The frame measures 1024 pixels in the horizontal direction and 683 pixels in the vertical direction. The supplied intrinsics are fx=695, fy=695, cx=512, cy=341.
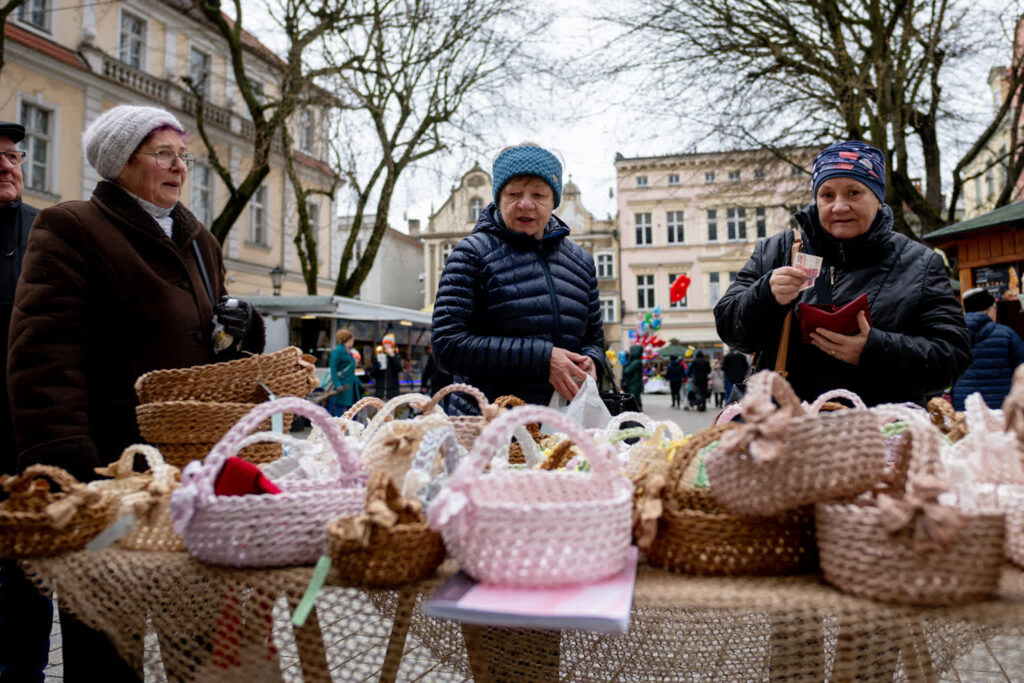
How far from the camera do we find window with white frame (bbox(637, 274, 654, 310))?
34.5 m

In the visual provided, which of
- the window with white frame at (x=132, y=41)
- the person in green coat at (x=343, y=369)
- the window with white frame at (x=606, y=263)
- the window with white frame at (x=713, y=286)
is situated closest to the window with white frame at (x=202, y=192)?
the window with white frame at (x=132, y=41)

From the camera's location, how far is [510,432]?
3.20 feet

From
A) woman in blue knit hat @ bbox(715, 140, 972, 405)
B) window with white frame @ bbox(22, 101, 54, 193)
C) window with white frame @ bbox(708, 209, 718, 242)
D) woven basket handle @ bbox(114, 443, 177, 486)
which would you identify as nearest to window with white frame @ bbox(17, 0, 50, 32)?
window with white frame @ bbox(22, 101, 54, 193)

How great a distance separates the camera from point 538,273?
208 cm

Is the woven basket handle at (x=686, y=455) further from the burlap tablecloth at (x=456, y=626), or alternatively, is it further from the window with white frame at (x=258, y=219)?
the window with white frame at (x=258, y=219)

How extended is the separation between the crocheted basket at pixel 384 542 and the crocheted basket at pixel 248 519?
2.8 inches

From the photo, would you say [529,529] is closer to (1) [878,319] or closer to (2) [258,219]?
(1) [878,319]

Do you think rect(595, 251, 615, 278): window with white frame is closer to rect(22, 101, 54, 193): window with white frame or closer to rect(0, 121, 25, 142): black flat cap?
rect(22, 101, 54, 193): window with white frame

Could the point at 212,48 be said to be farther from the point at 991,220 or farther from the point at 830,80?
the point at 991,220

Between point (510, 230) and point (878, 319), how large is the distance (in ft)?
3.35

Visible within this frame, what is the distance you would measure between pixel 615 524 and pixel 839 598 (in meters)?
0.30

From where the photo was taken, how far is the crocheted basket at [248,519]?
1.00m

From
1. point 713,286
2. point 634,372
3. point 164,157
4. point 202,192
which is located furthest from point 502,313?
point 713,286

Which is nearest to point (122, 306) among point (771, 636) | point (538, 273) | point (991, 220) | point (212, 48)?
point (538, 273)
